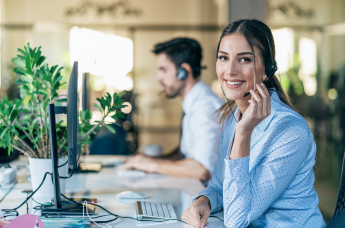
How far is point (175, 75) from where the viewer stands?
239cm

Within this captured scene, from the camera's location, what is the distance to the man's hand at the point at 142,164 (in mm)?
1981

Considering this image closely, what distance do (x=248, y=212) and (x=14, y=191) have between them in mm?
1061

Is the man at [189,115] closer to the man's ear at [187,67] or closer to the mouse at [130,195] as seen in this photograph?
the man's ear at [187,67]

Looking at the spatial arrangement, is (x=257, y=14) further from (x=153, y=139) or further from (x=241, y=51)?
(x=153, y=139)

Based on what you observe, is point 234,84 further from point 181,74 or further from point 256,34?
point 181,74

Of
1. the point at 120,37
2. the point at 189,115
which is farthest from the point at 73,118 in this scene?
the point at 120,37

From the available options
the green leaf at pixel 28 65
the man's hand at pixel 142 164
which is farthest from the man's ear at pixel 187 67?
the green leaf at pixel 28 65

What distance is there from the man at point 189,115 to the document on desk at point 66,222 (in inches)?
31.6

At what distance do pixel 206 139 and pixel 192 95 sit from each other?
0.40m

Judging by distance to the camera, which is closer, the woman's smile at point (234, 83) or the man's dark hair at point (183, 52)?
the woman's smile at point (234, 83)

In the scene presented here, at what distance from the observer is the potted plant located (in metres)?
1.31

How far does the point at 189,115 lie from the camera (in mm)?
2189

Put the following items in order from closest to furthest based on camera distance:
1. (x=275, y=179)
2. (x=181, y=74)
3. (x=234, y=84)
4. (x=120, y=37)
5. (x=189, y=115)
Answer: (x=275, y=179) < (x=234, y=84) < (x=189, y=115) < (x=181, y=74) < (x=120, y=37)

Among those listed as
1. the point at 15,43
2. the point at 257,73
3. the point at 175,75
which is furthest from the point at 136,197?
the point at 15,43
